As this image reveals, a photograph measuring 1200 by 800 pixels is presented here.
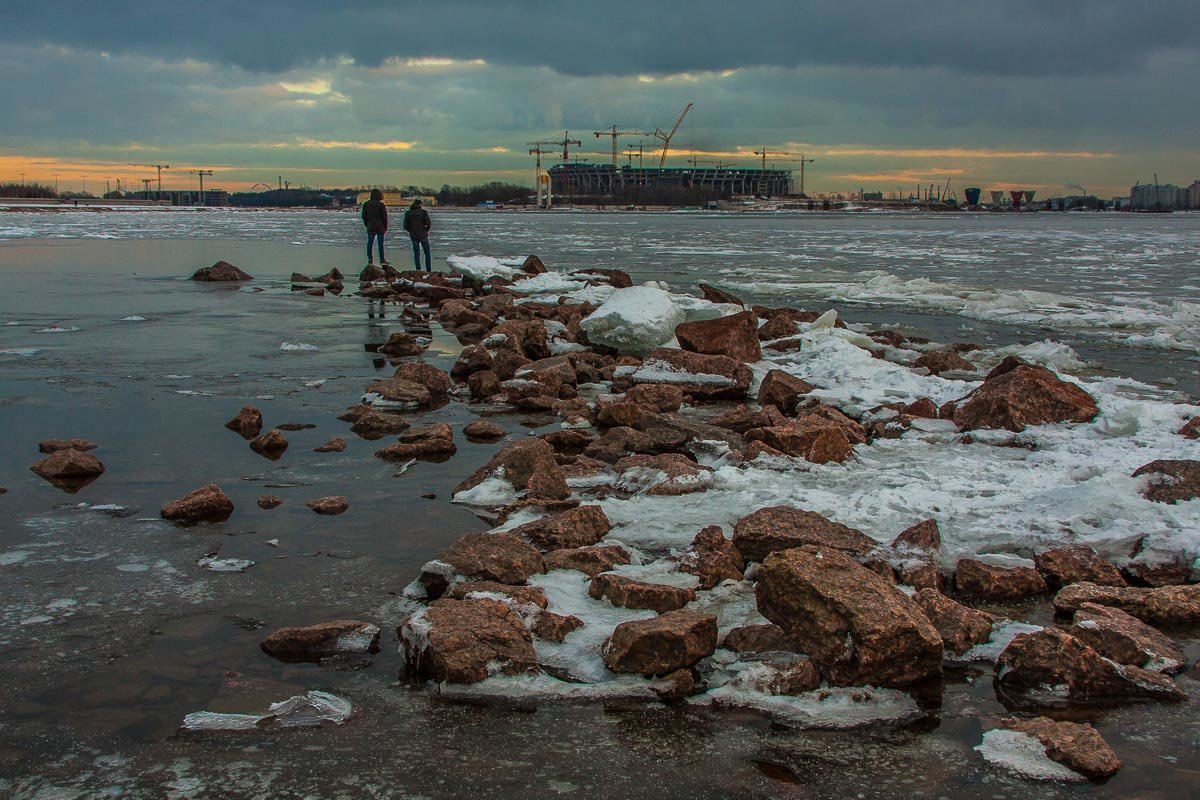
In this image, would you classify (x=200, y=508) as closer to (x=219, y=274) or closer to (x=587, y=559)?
(x=587, y=559)

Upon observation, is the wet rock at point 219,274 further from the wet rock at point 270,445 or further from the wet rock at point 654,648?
the wet rock at point 654,648

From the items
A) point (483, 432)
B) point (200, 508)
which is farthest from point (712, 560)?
point (483, 432)

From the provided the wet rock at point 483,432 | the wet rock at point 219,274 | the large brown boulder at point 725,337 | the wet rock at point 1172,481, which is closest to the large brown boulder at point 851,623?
the wet rock at point 1172,481

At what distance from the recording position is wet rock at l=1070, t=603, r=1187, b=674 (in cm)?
351

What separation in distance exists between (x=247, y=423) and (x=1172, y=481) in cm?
579

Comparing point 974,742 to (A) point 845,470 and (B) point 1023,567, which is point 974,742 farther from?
(A) point 845,470

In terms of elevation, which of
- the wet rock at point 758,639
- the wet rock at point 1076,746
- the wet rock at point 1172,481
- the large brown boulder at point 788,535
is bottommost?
the wet rock at point 1076,746

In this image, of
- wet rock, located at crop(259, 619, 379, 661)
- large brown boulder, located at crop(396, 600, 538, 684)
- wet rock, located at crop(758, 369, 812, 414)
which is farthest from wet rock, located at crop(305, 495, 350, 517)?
wet rock, located at crop(758, 369, 812, 414)

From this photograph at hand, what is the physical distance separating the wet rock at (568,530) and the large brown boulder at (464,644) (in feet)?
3.60

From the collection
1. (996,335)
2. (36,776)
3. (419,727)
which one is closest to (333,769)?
(419,727)

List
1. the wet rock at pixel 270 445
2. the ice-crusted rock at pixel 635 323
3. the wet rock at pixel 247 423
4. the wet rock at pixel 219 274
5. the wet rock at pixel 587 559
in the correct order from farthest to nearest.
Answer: the wet rock at pixel 219 274, the ice-crusted rock at pixel 635 323, the wet rock at pixel 247 423, the wet rock at pixel 270 445, the wet rock at pixel 587 559

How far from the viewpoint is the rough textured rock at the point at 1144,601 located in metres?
3.94

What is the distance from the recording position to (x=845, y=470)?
5.96 metres

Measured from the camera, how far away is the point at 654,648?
3.41 meters
